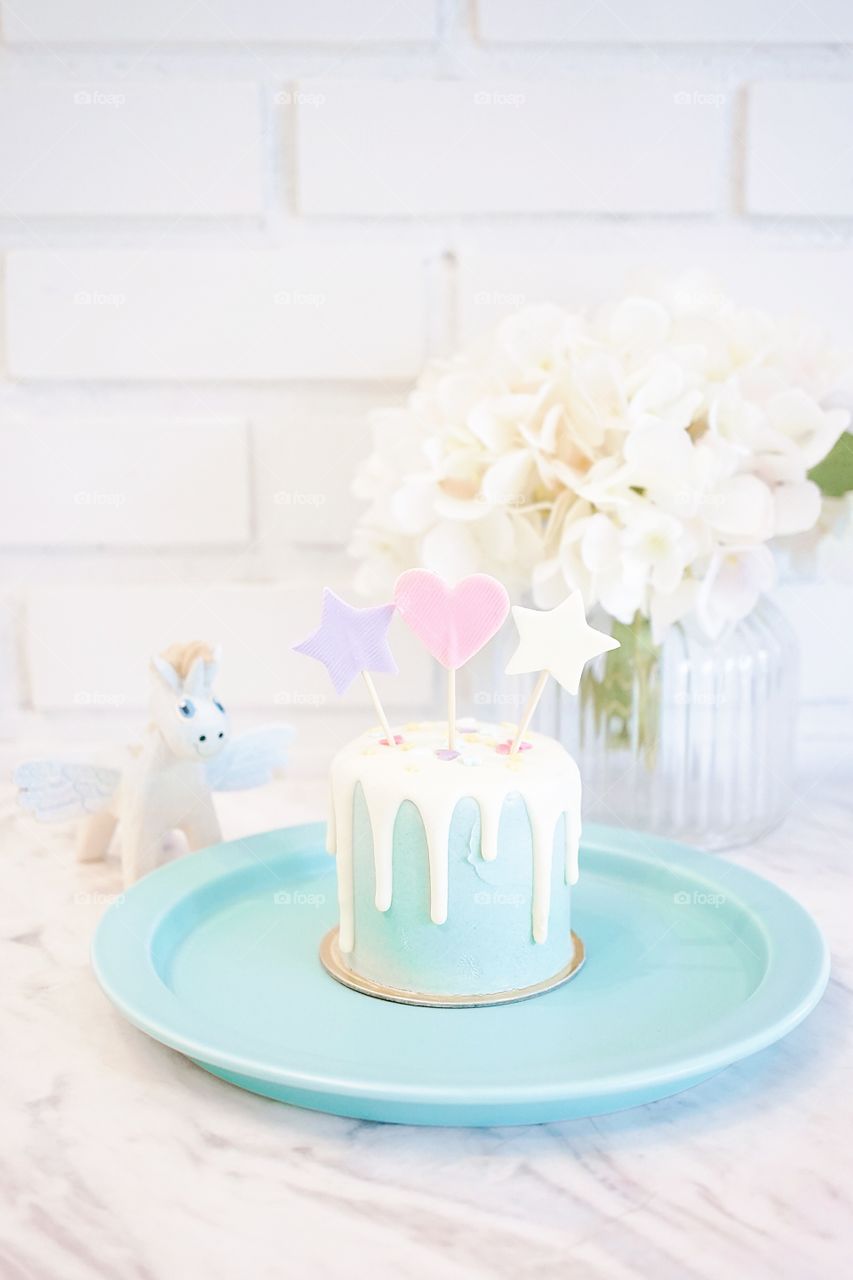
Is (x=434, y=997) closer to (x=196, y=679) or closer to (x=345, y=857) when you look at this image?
(x=345, y=857)

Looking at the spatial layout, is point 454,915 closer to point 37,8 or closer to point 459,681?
point 459,681

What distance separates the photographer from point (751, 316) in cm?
96

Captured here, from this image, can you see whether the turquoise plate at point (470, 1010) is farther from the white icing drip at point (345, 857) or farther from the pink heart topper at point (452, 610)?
the pink heart topper at point (452, 610)

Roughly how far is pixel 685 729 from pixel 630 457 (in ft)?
0.86

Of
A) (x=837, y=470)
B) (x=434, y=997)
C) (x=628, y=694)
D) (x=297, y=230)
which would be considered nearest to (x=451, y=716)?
(x=434, y=997)

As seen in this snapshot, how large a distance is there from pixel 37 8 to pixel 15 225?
0.20 metres

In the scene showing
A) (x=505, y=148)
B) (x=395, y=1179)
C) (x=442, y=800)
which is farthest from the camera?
(x=505, y=148)

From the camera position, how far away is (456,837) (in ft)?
2.24

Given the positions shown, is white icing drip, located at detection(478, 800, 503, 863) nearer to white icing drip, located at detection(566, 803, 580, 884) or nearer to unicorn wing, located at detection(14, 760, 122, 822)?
white icing drip, located at detection(566, 803, 580, 884)

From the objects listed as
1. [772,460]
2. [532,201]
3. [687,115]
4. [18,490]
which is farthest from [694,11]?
[18,490]

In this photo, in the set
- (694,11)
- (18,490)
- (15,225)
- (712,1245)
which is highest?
(694,11)

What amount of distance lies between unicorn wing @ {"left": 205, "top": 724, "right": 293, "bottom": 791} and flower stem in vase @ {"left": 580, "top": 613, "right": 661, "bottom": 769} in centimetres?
26

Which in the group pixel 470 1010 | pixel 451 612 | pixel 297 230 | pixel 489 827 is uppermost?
pixel 297 230

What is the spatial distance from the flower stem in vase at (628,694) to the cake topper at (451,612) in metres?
0.26
